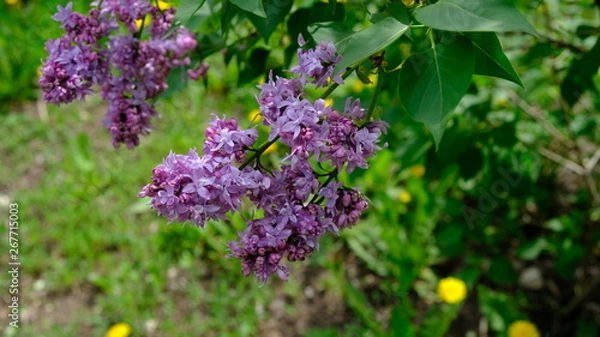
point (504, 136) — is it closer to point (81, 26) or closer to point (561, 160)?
point (561, 160)

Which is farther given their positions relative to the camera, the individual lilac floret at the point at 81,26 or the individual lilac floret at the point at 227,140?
the individual lilac floret at the point at 81,26

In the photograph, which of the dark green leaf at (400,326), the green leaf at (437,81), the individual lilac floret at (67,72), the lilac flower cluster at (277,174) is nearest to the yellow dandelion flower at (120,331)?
the dark green leaf at (400,326)

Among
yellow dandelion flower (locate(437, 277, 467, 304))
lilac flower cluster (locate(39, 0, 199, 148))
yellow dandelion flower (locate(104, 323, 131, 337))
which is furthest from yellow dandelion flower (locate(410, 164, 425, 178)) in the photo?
lilac flower cluster (locate(39, 0, 199, 148))

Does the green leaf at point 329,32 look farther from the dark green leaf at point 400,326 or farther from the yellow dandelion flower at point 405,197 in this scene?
the yellow dandelion flower at point 405,197

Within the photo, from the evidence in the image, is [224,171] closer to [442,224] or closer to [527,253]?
[527,253]

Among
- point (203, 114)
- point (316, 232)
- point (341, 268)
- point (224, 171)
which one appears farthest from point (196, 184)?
point (203, 114)

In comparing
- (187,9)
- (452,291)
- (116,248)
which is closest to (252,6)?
(187,9)

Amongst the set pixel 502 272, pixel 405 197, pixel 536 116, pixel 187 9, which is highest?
pixel 187 9
